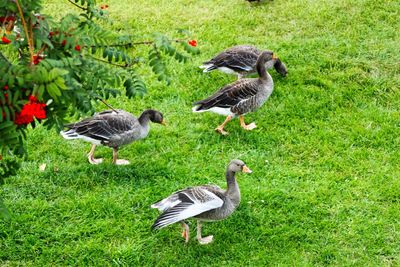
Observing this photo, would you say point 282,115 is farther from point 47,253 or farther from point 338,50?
point 47,253

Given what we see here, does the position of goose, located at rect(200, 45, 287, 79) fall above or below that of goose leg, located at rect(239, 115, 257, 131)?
above

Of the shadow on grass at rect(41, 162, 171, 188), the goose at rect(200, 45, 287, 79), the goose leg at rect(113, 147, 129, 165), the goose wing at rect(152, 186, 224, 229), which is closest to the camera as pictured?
the goose wing at rect(152, 186, 224, 229)

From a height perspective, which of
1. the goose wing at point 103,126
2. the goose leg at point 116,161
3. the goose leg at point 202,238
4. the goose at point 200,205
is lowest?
the goose leg at point 202,238

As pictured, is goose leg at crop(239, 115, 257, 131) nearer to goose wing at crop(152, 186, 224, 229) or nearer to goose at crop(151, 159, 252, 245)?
goose at crop(151, 159, 252, 245)

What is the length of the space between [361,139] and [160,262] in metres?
3.27

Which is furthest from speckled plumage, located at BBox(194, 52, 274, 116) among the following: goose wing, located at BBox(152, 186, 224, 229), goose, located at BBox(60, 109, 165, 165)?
goose wing, located at BBox(152, 186, 224, 229)

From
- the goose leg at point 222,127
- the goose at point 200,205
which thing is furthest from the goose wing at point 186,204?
the goose leg at point 222,127

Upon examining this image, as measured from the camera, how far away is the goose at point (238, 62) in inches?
329

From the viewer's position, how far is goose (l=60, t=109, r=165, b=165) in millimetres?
6805

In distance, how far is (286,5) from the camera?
10.8 meters

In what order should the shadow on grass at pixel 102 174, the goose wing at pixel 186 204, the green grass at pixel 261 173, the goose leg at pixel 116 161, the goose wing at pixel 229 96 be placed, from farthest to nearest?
the goose wing at pixel 229 96
the goose leg at pixel 116 161
the shadow on grass at pixel 102 174
the green grass at pixel 261 173
the goose wing at pixel 186 204

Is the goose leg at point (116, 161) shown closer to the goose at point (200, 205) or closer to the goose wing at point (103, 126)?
the goose wing at point (103, 126)

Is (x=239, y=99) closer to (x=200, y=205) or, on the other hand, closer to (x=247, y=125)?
(x=247, y=125)

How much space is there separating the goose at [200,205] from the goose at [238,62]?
269 centimetres
